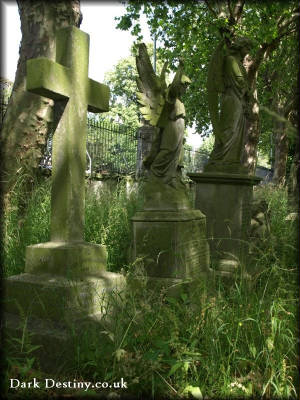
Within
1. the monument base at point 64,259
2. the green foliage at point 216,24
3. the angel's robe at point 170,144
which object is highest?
the green foliage at point 216,24

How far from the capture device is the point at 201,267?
5.02m

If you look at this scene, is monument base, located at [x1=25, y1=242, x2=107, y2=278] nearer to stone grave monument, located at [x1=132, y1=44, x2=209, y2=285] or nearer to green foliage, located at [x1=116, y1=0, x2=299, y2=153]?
stone grave monument, located at [x1=132, y1=44, x2=209, y2=285]

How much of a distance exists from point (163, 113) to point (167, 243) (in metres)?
1.70

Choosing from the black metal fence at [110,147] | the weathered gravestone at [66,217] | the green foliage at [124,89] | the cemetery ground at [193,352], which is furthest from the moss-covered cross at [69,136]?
the green foliage at [124,89]

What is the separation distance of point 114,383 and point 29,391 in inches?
19.9

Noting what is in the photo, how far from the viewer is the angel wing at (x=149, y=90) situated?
503 cm

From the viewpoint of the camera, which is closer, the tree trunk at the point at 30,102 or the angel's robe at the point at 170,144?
the angel's robe at the point at 170,144

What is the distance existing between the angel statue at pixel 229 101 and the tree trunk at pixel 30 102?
2467 millimetres

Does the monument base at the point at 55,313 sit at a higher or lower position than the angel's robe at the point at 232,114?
lower

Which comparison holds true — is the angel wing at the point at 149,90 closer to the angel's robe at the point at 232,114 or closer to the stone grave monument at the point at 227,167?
the stone grave monument at the point at 227,167

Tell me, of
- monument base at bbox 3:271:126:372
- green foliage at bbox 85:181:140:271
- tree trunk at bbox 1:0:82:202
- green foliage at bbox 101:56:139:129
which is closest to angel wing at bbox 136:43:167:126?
green foliage at bbox 85:181:140:271

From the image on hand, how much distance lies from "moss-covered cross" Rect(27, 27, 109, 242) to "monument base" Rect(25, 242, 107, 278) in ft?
0.52

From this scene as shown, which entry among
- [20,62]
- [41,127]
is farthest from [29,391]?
[20,62]

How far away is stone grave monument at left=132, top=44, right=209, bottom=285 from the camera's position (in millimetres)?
4652
